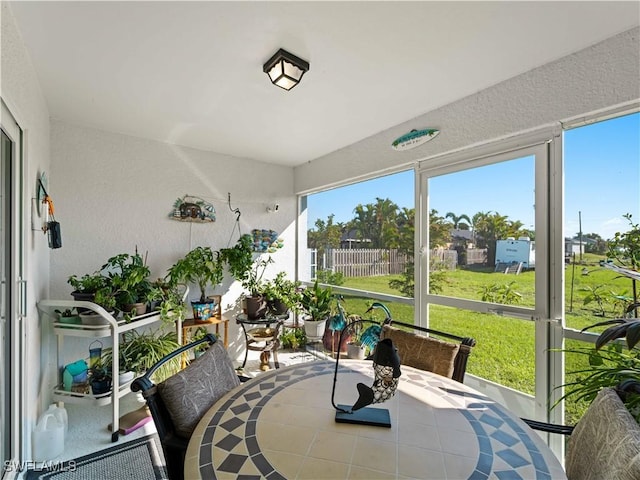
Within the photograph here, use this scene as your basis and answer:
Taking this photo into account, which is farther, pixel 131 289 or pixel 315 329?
pixel 315 329

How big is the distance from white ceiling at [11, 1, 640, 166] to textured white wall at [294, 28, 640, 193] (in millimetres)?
69

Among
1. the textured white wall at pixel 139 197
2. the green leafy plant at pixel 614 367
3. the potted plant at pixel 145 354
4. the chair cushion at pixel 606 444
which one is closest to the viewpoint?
the chair cushion at pixel 606 444

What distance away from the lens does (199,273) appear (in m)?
3.13

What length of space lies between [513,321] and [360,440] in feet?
5.15

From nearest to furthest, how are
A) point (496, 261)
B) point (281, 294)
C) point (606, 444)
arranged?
point (606, 444), point (496, 261), point (281, 294)

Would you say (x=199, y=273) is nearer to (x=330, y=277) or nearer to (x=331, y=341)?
(x=330, y=277)

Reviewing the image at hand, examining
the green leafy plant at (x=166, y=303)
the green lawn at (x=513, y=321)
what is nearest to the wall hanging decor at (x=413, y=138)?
the green lawn at (x=513, y=321)

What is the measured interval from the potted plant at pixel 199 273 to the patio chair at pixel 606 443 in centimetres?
297

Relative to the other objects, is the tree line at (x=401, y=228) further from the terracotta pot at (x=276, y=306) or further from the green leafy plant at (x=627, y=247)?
the terracotta pot at (x=276, y=306)

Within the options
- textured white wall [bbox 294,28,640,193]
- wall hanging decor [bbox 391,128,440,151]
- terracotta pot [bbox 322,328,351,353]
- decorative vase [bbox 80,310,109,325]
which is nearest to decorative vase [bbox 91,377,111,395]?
decorative vase [bbox 80,310,109,325]

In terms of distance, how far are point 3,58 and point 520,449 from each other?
8.70 feet

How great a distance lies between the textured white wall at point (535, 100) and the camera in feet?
5.08

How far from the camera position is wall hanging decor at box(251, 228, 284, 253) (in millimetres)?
3861

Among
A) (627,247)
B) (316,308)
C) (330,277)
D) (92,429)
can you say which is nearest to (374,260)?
(330,277)
